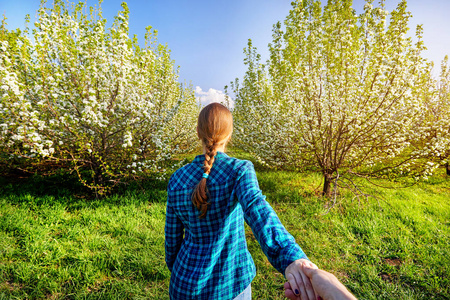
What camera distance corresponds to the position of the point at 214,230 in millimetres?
1433

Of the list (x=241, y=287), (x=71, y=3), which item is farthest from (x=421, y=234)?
(x=71, y=3)

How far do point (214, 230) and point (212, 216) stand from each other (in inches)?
4.5

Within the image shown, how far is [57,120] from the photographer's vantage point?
4.38m

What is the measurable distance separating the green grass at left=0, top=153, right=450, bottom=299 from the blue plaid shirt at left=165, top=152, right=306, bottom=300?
6.04ft

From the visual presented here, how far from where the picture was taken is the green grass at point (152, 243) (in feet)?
9.78

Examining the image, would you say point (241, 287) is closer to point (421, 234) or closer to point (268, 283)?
point (268, 283)

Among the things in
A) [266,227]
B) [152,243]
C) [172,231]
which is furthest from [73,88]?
[266,227]

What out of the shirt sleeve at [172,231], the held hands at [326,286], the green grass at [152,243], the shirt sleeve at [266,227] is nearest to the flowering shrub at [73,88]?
the green grass at [152,243]

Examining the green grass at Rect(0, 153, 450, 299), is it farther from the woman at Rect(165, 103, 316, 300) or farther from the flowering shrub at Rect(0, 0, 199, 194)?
the woman at Rect(165, 103, 316, 300)

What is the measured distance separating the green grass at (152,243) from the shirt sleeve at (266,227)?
94.9 inches

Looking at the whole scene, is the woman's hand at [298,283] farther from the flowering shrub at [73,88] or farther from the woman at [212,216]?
the flowering shrub at [73,88]

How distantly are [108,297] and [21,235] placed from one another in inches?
98.7

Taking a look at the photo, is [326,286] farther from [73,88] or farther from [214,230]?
[73,88]

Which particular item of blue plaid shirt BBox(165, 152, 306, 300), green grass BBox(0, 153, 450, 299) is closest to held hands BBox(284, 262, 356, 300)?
blue plaid shirt BBox(165, 152, 306, 300)
